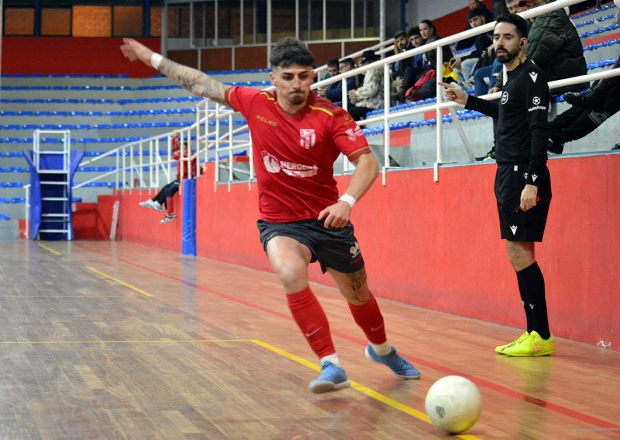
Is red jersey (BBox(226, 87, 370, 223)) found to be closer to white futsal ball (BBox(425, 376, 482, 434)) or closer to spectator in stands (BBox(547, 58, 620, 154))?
white futsal ball (BBox(425, 376, 482, 434))

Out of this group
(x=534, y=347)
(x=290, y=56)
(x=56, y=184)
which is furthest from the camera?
(x=56, y=184)

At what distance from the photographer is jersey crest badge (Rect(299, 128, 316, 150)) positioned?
471cm

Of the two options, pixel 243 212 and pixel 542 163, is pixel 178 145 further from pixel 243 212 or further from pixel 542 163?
pixel 542 163

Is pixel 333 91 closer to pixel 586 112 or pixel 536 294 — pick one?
pixel 586 112

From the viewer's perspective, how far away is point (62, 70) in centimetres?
3244

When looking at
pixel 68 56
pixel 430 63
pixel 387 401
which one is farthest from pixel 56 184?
pixel 387 401

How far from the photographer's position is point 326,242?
4762 millimetres

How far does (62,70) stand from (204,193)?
18.3 metres

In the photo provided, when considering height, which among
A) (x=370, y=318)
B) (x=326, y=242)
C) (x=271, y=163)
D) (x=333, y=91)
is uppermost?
(x=333, y=91)

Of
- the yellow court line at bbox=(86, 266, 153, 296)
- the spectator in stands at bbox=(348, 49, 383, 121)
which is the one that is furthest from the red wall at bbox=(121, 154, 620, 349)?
the spectator in stands at bbox=(348, 49, 383, 121)

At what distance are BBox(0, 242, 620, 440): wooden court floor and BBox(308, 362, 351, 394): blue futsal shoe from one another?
0.14 ft

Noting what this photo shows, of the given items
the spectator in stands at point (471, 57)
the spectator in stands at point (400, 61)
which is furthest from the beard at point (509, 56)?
the spectator in stands at point (400, 61)

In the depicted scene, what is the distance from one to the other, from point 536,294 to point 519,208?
54 cm

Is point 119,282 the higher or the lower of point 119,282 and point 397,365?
the lower
